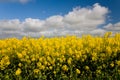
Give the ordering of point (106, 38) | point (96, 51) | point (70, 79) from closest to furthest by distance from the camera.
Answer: point (70, 79), point (96, 51), point (106, 38)

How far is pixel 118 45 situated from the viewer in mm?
10445

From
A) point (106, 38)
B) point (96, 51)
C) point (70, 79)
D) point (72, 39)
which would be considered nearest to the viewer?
point (70, 79)

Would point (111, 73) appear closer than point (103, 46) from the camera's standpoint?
Yes

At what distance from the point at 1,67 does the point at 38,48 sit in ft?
4.38

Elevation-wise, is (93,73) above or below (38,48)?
below

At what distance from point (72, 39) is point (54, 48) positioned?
136 cm

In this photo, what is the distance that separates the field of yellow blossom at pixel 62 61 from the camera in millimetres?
9539

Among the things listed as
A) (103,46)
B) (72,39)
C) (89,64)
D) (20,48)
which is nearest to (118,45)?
(103,46)

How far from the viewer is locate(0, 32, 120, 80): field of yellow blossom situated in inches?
376

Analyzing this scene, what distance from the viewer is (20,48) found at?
35.2 ft

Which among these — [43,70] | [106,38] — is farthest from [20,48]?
[106,38]

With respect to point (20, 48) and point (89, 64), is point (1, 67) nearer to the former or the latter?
point (20, 48)

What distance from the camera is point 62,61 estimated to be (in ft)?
32.1

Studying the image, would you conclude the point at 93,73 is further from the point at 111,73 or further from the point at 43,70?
the point at 43,70
